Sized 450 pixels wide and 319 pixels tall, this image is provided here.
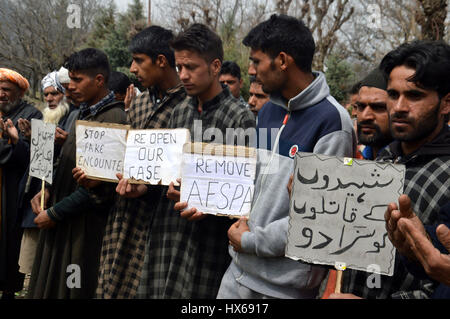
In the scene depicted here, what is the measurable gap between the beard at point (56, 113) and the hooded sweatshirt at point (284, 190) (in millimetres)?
2451

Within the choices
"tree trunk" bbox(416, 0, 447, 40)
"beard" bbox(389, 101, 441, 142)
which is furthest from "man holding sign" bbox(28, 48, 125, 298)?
"tree trunk" bbox(416, 0, 447, 40)

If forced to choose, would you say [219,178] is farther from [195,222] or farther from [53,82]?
[53,82]

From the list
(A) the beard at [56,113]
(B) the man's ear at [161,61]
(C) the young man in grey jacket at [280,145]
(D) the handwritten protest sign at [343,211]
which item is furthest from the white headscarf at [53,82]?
(D) the handwritten protest sign at [343,211]

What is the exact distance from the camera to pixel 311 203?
204 centimetres

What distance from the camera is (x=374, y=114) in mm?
2859

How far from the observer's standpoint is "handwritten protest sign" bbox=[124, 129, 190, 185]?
115 inches

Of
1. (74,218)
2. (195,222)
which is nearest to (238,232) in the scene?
(195,222)

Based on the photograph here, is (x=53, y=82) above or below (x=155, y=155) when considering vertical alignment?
above

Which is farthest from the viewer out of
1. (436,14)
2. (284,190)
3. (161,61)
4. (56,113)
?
(436,14)

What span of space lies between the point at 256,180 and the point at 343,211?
739 millimetres

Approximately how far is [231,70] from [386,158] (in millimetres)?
3800

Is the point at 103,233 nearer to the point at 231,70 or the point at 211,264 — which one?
the point at 211,264

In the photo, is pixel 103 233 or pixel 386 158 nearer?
pixel 386 158

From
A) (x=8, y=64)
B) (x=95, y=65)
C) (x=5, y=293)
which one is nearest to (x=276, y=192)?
(x=95, y=65)
